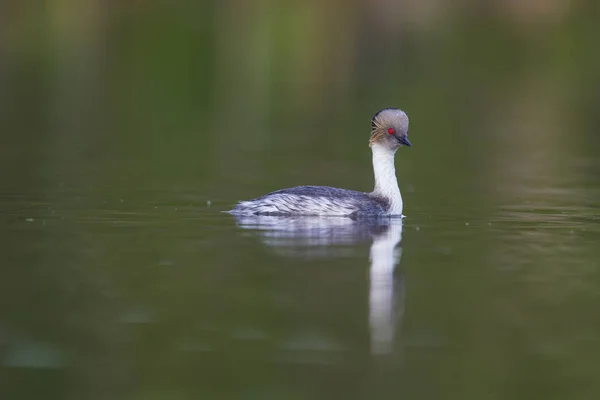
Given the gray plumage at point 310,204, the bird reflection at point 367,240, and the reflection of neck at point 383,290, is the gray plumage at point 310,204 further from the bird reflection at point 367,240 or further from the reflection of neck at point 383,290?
the reflection of neck at point 383,290

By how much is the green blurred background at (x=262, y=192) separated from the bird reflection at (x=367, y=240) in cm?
14

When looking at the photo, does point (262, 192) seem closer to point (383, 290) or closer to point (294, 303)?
point (383, 290)

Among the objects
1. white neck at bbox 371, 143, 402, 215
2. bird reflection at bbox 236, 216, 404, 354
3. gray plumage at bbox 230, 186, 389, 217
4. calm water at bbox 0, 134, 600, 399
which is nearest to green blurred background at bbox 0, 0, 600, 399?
calm water at bbox 0, 134, 600, 399

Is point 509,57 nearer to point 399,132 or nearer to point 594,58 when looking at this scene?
point 594,58

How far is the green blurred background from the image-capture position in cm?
876

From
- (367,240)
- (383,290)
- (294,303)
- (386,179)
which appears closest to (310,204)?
(386,179)

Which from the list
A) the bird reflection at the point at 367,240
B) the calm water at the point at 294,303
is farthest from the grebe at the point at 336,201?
the calm water at the point at 294,303

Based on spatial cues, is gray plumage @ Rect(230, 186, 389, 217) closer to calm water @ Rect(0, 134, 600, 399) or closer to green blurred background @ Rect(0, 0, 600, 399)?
calm water @ Rect(0, 134, 600, 399)

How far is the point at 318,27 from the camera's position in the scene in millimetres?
43469

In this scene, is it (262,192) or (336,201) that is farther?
(262,192)

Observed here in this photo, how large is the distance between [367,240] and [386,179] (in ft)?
7.54

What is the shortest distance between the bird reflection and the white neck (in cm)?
42

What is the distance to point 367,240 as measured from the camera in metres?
Result: 13.7

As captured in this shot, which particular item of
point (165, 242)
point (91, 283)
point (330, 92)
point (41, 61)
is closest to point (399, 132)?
point (165, 242)
